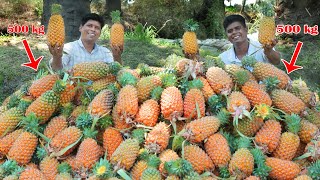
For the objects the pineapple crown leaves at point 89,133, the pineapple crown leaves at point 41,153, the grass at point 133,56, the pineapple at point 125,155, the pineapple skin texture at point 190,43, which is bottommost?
the grass at point 133,56

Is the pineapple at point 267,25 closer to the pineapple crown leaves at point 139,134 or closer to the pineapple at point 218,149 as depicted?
the pineapple at point 218,149

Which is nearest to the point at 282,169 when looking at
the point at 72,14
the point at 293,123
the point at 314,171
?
the point at 314,171

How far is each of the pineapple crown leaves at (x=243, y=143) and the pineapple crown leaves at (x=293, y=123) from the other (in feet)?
0.86

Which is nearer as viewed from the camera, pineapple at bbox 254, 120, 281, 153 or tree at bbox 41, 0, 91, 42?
pineapple at bbox 254, 120, 281, 153

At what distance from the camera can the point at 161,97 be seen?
2316 mm

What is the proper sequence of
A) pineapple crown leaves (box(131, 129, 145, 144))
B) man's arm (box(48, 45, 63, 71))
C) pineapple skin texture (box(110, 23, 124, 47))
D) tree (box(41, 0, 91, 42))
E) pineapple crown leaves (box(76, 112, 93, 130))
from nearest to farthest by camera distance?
pineapple crown leaves (box(131, 129, 145, 144)) → pineapple crown leaves (box(76, 112, 93, 130)) → man's arm (box(48, 45, 63, 71)) → pineapple skin texture (box(110, 23, 124, 47)) → tree (box(41, 0, 91, 42))

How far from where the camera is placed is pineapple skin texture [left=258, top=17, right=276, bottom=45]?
2.60 metres

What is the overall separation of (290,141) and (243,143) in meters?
0.28

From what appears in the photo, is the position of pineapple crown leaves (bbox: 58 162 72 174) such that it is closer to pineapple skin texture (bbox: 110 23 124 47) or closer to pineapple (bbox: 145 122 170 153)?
pineapple (bbox: 145 122 170 153)

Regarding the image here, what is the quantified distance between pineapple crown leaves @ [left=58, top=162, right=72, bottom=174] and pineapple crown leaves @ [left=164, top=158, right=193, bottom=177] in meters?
0.58

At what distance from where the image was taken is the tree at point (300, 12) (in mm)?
7855

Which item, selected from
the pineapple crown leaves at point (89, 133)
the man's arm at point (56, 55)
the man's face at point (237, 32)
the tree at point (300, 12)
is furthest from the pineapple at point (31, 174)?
the tree at point (300, 12)

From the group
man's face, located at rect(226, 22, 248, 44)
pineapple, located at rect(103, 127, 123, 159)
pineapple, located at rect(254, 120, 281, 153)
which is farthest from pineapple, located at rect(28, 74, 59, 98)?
man's face, located at rect(226, 22, 248, 44)

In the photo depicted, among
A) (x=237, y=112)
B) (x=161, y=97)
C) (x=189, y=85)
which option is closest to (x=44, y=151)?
(x=161, y=97)
